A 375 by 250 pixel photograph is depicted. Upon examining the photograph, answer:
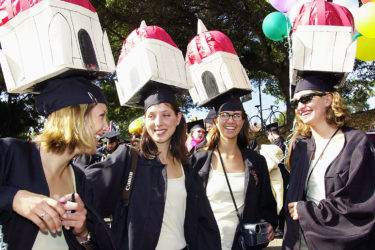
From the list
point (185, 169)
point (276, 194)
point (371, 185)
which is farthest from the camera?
point (276, 194)

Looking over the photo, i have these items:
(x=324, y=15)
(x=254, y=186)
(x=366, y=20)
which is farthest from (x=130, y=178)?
(x=366, y=20)

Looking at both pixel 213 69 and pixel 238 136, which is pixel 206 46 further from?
pixel 238 136

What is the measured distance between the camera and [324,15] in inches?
100

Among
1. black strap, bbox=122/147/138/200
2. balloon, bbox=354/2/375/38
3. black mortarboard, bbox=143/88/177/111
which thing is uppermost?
balloon, bbox=354/2/375/38

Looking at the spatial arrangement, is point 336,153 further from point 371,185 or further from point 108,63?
point 108,63

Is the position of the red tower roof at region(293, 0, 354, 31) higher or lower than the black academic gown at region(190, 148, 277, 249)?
higher

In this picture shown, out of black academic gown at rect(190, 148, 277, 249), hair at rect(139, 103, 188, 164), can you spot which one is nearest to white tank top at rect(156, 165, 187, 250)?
hair at rect(139, 103, 188, 164)

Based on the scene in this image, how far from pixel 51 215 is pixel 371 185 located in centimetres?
215

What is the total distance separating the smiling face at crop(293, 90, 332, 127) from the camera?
2633 millimetres

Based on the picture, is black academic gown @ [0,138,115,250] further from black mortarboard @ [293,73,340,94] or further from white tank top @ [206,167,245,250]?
black mortarboard @ [293,73,340,94]

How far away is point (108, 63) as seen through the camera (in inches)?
72.7

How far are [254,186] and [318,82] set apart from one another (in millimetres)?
1086

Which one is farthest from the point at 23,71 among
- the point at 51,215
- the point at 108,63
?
the point at 51,215

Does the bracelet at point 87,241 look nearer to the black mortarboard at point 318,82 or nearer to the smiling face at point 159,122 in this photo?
the smiling face at point 159,122
